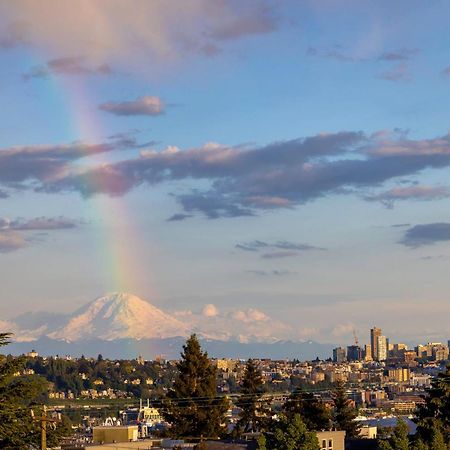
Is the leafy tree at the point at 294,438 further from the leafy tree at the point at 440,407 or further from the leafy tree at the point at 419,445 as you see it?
the leafy tree at the point at 440,407

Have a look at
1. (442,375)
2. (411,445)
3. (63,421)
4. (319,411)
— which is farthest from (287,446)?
(319,411)

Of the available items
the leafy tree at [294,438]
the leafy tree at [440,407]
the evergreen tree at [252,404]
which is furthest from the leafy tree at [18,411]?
the evergreen tree at [252,404]

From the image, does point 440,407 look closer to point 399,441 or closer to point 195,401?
point 399,441

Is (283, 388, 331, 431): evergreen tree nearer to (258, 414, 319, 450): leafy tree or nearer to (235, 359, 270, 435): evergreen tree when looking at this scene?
(235, 359, 270, 435): evergreen tree

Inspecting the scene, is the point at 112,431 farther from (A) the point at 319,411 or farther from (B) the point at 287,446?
(B) the point at 287,446

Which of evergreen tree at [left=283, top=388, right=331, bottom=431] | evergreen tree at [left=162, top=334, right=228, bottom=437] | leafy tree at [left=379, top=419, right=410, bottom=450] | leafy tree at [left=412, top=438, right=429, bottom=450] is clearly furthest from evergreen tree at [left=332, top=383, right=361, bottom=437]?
leafy tree at [left=412, top=438, right=429, bottom=450]
